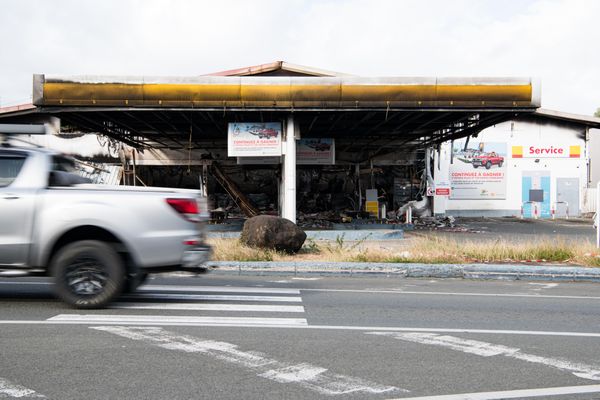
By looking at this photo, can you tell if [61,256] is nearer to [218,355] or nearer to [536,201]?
[218,355]

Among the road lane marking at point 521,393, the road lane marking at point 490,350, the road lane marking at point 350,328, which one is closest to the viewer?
the road lane marking at point 521,393

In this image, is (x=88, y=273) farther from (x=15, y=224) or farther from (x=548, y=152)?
(x=548, y=152)

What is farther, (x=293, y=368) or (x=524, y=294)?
(x=524, y=294)

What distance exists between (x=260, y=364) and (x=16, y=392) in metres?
1.97

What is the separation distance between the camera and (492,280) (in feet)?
37.8

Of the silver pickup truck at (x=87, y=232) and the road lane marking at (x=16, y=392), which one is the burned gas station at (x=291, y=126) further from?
the road lane marking at (x=16, y=392)

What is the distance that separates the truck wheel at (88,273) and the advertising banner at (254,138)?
1196 cm

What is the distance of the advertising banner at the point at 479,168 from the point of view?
33.0 metres

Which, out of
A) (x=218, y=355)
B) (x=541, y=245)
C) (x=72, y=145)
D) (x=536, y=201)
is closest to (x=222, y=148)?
(x=72, y=145)

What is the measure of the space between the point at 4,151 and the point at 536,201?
1245 inches

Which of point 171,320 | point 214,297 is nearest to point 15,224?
point 171,320

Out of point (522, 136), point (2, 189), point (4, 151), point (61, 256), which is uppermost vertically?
point (522, 136)

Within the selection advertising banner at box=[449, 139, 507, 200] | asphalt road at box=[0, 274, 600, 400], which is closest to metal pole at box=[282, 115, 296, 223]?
asphalt road at box=[0, 274, 600, 400]

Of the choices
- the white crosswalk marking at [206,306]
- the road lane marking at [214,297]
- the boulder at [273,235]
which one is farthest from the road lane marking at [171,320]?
the boulder at [273,235]
